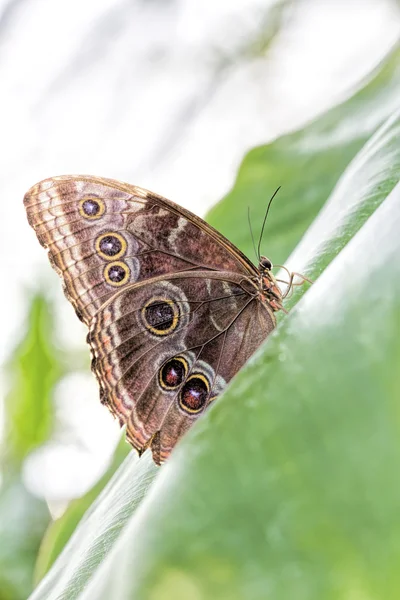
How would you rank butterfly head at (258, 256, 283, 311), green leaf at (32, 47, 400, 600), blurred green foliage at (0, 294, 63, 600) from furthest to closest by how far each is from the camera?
blurred green foliage at (0, 294, 63, 600)
butterfly head at (258, 256, 283, 311)
green leaf at (32, 47, 400, 600)

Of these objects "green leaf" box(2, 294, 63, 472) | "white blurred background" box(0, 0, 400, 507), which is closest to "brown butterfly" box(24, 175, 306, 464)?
Answer: "green leaf" box(2, 294, 63, 472)

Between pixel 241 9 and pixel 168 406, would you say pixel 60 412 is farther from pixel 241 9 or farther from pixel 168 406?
pixel 241 9

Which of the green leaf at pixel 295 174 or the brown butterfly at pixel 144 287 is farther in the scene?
the green leaf at pixel 295 174

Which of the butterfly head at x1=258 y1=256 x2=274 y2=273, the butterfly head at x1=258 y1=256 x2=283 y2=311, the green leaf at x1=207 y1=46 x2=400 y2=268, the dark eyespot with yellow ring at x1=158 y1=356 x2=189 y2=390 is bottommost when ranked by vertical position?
the dark eyespot with yellow ring at x1=158 y1=356 x2=189 y2=390

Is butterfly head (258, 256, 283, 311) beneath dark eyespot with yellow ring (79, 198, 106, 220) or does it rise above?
above

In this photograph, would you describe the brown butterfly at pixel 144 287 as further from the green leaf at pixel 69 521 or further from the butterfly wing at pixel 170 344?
the green leaf at pixel 69 521

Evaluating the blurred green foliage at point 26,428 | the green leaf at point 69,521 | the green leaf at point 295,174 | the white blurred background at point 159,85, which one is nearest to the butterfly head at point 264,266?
the green leaf at point 295,174

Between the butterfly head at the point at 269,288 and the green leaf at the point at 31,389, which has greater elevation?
the butterfly head at the point at 269,288

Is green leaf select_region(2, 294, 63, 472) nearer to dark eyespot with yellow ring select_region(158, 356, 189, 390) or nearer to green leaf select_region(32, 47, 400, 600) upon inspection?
dark eyespot with yellow ring select_region(158, 356, 189, 390)
